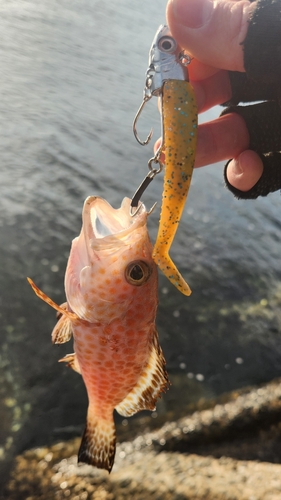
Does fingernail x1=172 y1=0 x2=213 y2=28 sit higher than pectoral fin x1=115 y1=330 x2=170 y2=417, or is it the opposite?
fingernail x1=172 y1=0 x2=213 y2=28

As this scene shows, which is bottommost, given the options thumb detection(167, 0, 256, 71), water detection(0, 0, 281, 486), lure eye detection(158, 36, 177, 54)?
water detection(0, 0, 281, 486)

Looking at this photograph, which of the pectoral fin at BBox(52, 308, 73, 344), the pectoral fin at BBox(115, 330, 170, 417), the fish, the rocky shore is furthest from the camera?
the rocky shore

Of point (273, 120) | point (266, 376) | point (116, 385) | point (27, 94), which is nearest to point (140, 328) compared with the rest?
point (116, 385)

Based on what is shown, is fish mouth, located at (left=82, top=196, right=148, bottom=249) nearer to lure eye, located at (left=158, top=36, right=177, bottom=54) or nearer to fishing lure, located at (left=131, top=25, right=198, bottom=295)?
fishing lure, located at (left=131, top=25, right=198, bottom=295)

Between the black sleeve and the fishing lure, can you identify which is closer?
the fishing lure

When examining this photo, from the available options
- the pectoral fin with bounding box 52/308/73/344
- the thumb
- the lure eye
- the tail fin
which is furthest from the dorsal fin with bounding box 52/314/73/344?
the thumb

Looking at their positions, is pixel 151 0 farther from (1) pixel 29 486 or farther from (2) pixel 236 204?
(1) pixel 29 486

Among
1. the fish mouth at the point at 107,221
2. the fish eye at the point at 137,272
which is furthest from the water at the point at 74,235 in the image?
the fish mouth at the point at 107,221
